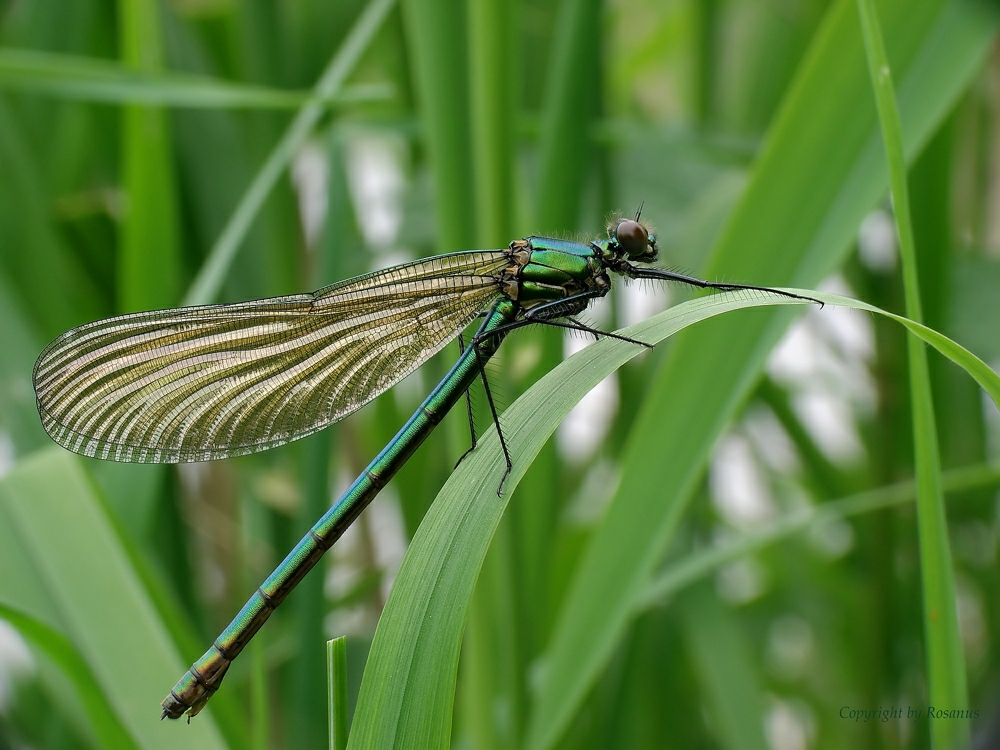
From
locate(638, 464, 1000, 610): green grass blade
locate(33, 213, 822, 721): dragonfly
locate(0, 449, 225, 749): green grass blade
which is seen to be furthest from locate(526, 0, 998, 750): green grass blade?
locate(0, 449, 225, 749): green grass blade

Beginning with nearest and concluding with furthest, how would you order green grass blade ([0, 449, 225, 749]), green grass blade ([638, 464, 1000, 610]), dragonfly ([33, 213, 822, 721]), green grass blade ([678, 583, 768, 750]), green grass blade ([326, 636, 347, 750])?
green grass blade ([326, 636, 347, 750])
green grass blade ([0, 449, 225, 749])
dragonfly ([33, 213, 822, 721])
green grass blade ([638, 464, 1000, 610])
green grass blade ([678, 583, 768, 750])

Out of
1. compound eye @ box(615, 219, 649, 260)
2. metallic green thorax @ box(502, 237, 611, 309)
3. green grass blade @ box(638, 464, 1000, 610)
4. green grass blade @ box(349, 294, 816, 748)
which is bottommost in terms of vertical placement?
green grass blade @ box(349, 294, 816, 748)

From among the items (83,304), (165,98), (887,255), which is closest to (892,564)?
(887,255)

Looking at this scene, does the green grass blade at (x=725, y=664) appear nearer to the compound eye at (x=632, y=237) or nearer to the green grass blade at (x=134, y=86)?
the compound eye at (x=632, y=237)

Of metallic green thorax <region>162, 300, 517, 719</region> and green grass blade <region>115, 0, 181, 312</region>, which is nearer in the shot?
Answer: metallic green thorax <region>162, 300, 517, 719</region>

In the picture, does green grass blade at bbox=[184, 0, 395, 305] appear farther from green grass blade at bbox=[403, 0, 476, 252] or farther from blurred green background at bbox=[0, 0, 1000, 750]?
green grass blade at bbox=[403, 0, 476, 252]

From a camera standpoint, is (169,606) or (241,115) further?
(241,115)

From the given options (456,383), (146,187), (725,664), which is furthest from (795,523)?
(146,187)

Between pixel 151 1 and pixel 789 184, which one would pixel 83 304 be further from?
pixel 789 184
